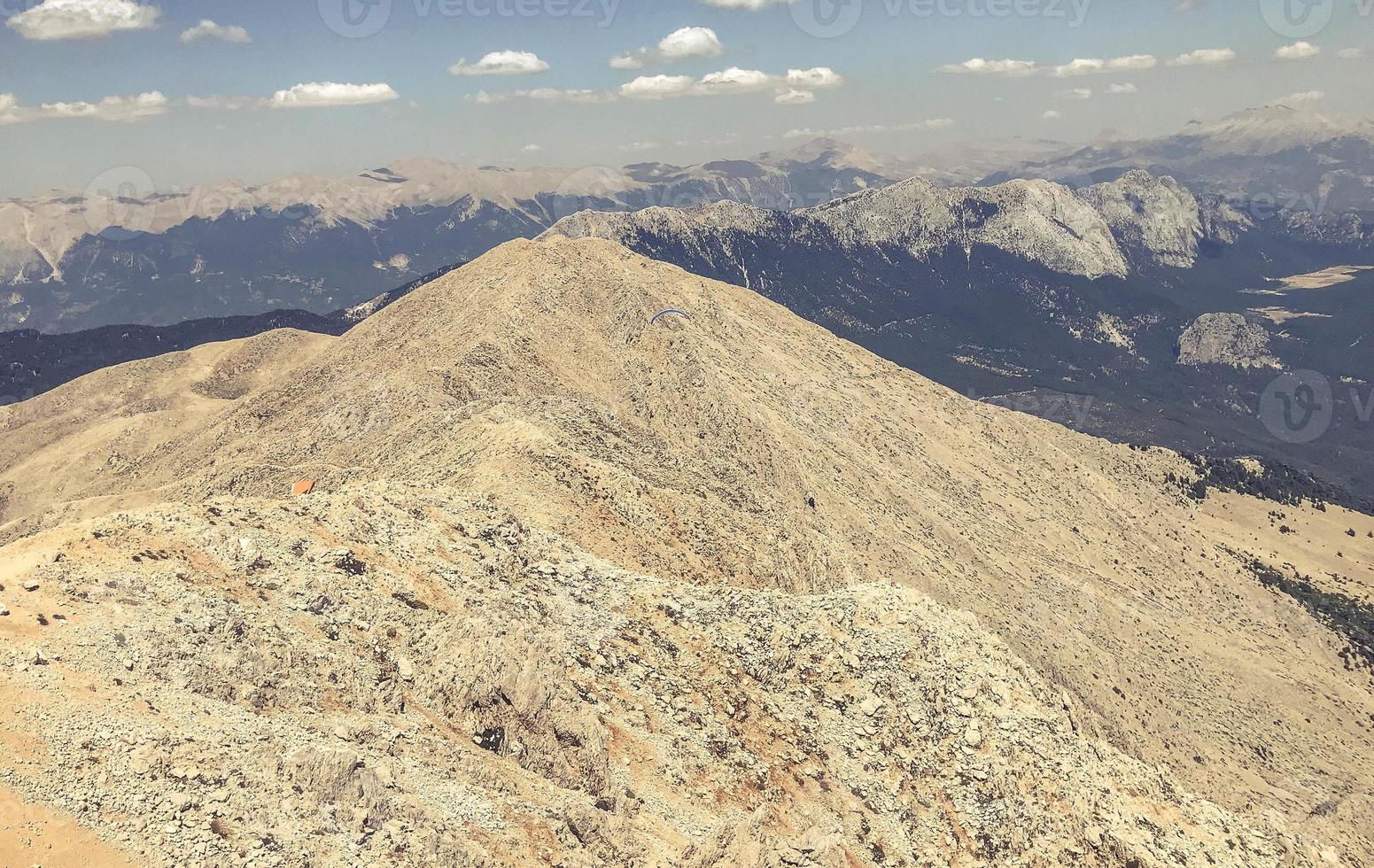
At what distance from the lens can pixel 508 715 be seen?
38.9 meters

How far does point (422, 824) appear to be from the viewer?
29.2m

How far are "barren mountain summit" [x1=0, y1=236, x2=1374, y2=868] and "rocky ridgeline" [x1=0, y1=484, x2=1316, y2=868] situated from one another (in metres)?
0.17

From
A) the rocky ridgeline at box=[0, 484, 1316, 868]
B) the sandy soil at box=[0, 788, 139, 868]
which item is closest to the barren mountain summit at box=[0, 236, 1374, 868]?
the rocky ridgeline at box=[0, 484, 1316, 868]

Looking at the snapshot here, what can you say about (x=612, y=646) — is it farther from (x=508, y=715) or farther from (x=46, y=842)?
(x=46, y=842)

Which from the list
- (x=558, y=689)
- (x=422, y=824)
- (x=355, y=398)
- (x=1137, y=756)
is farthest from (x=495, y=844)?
(x=355, y=398)

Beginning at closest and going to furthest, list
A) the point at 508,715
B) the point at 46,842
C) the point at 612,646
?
the point at 46,842 < the point at 508,715 < the point at 612,646

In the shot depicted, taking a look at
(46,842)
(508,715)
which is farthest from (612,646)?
(46,842)

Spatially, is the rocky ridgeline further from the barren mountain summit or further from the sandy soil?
the sandy soil

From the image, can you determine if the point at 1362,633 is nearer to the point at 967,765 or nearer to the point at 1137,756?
the point at 1137,756

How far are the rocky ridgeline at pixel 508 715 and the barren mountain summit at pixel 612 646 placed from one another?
17cm

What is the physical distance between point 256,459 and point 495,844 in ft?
236

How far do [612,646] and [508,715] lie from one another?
9.42 meters

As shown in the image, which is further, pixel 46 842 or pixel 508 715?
pixel 508 715

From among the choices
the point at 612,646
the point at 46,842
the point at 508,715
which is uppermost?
the point at 46,842
